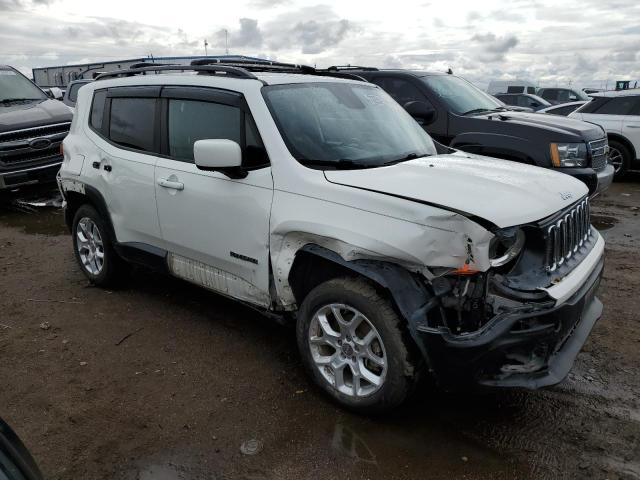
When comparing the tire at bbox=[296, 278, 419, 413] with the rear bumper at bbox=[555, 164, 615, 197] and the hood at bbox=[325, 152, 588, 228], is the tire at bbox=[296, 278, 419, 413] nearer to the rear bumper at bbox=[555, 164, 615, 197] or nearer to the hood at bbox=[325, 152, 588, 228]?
the hood at bbox=[325, 152, 588, 228]

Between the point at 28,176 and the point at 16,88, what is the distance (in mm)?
1999

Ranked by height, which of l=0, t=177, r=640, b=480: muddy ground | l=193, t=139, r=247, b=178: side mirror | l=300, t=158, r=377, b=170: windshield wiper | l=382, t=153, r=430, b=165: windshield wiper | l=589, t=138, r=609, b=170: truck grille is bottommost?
l=0, t=177, r=640, b=480: muddy ground

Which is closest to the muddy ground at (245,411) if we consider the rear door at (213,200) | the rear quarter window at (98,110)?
the rear door at (213,200)

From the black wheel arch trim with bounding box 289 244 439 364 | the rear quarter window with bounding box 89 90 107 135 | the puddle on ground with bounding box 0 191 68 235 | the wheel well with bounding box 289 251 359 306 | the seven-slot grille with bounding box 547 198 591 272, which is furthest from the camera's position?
the puddle on ground with bounding box 0 191 68 235

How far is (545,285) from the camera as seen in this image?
2803mm

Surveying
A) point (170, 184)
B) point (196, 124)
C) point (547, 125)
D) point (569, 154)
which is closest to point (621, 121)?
point (547, 125)

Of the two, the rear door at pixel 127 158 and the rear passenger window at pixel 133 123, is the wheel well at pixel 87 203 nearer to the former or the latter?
the rear door at pixel 127 158

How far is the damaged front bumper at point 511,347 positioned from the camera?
262 cm

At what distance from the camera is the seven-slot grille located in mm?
2971

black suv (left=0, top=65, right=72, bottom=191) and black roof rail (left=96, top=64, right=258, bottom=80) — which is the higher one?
black roof rail (left=96, top=64, right=258, bottom=80)

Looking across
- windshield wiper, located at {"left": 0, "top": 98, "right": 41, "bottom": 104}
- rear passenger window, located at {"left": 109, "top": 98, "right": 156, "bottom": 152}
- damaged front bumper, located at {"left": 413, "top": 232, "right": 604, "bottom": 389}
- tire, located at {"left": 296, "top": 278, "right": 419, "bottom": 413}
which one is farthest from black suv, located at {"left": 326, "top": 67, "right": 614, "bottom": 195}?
windshield wiper, located at {"left": 0, "top": 98, "right": 41, "bottom": 104}

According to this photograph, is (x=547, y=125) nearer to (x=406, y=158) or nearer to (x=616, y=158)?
(x=406, y=158)

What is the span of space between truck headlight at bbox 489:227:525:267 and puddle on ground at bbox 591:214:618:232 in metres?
5.05

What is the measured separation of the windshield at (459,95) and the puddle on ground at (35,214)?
5256mm
